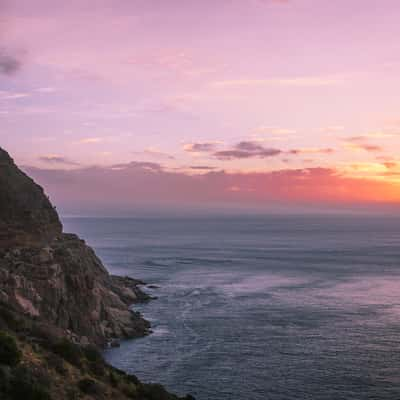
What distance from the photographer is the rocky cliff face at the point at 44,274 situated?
57219 millimetres

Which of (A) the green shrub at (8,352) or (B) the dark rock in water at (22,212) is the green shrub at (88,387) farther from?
(B) the dark rock in water at (22,212)

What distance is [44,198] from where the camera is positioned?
237 feet

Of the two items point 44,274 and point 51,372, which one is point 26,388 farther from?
point 44,274

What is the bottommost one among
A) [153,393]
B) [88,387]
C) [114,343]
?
[114,343]

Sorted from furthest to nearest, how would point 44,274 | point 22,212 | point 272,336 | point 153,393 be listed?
1. point 272,336
2. point 22,212
3. point 44,274
4. point 153,393

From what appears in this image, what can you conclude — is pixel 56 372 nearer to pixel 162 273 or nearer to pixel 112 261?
pixel 162 273

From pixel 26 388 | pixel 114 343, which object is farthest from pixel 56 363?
pixel 114 343

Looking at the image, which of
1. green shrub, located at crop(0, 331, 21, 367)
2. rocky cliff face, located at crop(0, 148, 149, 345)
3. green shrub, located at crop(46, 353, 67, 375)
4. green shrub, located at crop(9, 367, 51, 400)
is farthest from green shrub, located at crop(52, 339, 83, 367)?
rocky cliff face, located at crop(0, 148, 149, 345)

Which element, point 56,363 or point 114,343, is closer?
point 56,363

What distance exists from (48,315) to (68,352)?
30980mm

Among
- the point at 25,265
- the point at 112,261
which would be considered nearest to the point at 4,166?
the point at 25,265

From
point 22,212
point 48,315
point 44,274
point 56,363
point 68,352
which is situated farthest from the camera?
point 22,212

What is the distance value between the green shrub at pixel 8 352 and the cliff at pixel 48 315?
0.05 meters

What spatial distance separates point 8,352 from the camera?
2458 cm
